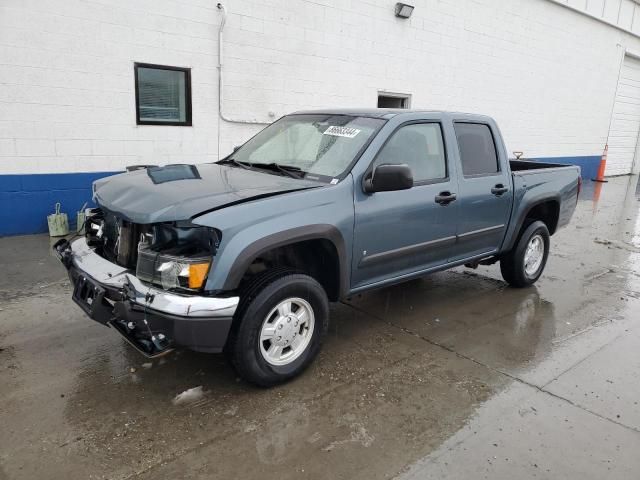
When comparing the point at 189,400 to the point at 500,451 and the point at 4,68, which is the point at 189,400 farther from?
the point at 4,68

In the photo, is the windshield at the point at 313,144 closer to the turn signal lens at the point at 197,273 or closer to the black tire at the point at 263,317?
the black tire at the point at 263,317

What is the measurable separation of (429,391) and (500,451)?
0.68 metres

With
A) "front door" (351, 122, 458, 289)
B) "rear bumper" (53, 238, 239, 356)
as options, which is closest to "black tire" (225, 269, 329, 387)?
"rear bumper" (53, 238, 239, 356)

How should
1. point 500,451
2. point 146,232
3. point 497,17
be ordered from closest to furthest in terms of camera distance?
1. point 500,451
2. point 146,232
3. point 497,17

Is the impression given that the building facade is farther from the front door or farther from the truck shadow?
the front door

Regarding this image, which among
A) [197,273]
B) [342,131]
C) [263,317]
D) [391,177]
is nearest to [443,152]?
[342,131]

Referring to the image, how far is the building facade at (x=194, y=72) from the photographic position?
21.4ft

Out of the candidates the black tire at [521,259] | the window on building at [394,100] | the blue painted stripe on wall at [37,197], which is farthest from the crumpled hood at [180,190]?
the window on building at [394,100]

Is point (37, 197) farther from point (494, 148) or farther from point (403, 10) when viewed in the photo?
point (403, 10)

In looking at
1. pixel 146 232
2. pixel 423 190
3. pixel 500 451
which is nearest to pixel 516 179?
pixel 423 190

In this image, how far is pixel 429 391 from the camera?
3.45 m

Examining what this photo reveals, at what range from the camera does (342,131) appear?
4.00 meters

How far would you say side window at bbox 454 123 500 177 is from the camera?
457 cm

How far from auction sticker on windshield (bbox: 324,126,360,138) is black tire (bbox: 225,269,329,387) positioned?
1.26 meters
